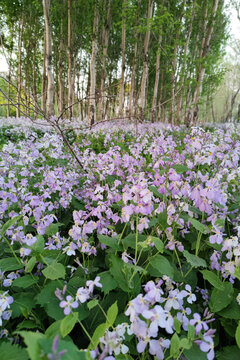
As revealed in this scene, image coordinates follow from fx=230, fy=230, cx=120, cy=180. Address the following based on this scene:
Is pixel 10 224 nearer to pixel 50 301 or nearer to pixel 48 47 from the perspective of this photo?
pixel 50 301

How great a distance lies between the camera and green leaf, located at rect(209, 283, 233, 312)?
1253 millimetres

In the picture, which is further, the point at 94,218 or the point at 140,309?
the point at 94,218

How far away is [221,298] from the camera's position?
1292 mm

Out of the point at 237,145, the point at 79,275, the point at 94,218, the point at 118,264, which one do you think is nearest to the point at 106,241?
the point at 118,264

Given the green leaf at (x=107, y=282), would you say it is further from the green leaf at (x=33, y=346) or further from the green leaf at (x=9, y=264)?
the green leaf at (x=33, y=346)

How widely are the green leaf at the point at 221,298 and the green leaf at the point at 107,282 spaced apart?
0.55 meters

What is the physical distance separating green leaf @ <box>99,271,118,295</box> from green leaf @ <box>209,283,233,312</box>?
55 cm

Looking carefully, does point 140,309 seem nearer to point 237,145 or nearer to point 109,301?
point 109,301

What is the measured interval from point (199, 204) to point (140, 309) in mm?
838

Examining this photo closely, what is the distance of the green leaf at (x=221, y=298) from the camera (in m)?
1.25

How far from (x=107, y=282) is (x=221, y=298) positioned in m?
0.65

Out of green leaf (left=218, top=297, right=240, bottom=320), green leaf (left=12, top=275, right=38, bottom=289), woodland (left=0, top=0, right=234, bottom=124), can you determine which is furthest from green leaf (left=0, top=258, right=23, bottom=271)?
woodland (left=0, top=0, right=234, bottom=124)

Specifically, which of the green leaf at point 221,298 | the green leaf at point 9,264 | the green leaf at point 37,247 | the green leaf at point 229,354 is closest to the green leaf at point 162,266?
the green leaf at point 221,298

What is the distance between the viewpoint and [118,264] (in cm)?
134
